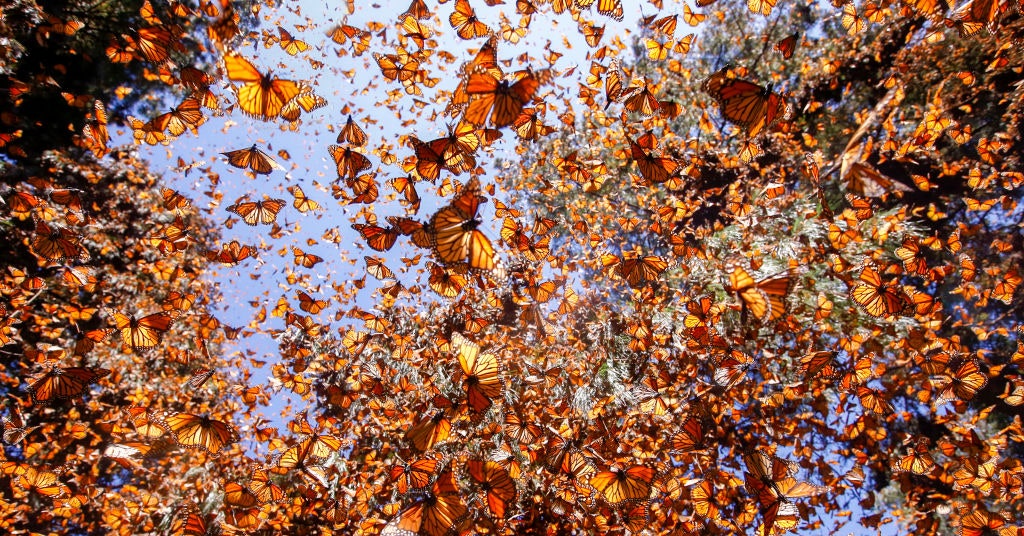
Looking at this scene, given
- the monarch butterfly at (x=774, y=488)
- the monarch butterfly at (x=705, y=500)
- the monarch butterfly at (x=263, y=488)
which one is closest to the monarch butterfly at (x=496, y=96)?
the monarch butterfly at (x=774, y=488)

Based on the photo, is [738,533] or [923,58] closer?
[738,533]

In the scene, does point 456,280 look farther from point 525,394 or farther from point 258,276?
point 258,276

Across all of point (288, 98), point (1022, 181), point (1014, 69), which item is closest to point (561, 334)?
point (288, 98)

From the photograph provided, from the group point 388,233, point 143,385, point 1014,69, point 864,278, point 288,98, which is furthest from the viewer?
point 143,385

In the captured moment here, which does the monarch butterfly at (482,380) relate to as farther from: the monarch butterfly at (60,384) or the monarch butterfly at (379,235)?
the monarch butterfly at (60,384)

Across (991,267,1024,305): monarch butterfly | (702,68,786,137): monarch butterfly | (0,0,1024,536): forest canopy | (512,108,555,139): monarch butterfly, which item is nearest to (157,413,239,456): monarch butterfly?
(0,0,1024,536): forest canopy

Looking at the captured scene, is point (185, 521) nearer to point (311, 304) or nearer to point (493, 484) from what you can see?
point (311, 304)

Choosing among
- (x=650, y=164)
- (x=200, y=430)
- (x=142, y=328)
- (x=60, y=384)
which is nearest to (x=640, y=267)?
(x=650, y=164)
